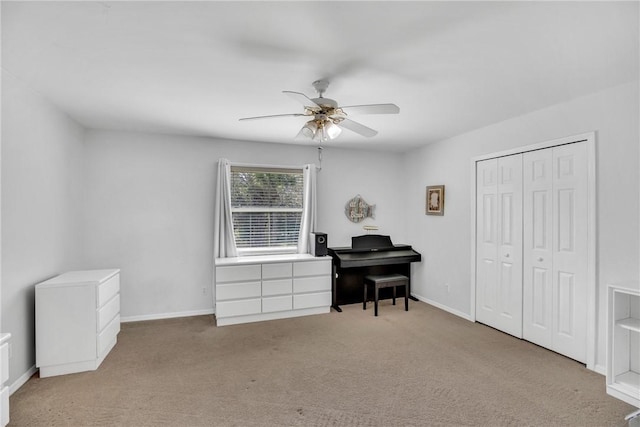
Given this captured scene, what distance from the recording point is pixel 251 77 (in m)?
2.51

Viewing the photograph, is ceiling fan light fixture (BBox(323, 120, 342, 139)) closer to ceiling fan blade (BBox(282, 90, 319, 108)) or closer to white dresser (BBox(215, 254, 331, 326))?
ceiling fan blade (BBox(282, 90, 319, 108))

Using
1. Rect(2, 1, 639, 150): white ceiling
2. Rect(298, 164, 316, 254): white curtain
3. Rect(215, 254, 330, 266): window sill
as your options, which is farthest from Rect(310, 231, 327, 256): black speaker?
Rect(2, 1, 639, 150): white ceiling

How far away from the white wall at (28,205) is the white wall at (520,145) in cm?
475

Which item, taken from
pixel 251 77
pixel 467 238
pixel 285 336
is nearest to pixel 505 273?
pixel 467 238

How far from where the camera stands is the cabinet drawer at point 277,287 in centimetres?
425

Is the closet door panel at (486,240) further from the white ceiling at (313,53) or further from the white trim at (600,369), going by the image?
the white trim at (600,369)

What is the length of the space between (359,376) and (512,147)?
3.00 metres

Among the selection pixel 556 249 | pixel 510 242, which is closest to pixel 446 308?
pixel 510 242

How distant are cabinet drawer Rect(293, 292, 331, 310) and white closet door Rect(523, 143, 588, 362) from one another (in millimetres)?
2416

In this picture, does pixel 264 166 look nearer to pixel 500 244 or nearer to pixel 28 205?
pixel 28 205

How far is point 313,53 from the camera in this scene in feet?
6.95

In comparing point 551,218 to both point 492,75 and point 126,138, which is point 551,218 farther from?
point 126,138

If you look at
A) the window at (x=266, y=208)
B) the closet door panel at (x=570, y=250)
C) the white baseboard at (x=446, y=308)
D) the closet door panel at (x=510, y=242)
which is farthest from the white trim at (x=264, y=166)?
the closet door panel at (x=570, y=250)

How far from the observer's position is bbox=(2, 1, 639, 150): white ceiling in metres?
1.70
